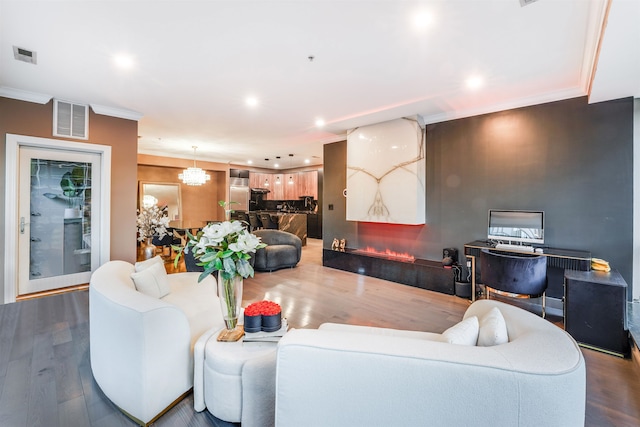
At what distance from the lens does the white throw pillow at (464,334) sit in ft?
4.15

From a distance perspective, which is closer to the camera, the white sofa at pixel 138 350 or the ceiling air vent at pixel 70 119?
the white sofa at pixel 138 350

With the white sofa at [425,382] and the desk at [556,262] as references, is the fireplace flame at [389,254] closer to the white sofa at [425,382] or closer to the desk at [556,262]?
the desk at [556,262]

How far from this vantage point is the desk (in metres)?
3.06

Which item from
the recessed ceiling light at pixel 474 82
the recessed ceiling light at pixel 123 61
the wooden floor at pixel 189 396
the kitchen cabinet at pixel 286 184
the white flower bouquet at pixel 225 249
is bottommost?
the wooden floor at pixel 189 396

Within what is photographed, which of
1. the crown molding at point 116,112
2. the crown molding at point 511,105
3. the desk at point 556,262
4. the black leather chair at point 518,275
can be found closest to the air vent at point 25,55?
the crown molding at point 116,112

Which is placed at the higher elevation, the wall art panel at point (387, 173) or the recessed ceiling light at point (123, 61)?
the recessed ceiling light at point (123, 61)

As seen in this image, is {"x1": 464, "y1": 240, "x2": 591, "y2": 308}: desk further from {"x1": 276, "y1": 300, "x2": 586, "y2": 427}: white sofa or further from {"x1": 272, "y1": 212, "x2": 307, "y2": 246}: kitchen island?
{"x1": 272, "y1": 212, "x2": 307, "y2": 246}: kitchen island

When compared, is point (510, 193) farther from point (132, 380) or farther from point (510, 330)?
point (132, 380)

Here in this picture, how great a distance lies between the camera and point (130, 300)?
5.52ft

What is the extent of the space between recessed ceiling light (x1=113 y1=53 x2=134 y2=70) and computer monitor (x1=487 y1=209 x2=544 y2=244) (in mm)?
4776

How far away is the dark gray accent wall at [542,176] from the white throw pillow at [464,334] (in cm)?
326

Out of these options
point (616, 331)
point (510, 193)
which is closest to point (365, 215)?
point (510, 193)

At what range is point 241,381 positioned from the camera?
1573 mm

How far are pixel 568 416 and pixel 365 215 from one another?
4278mm
